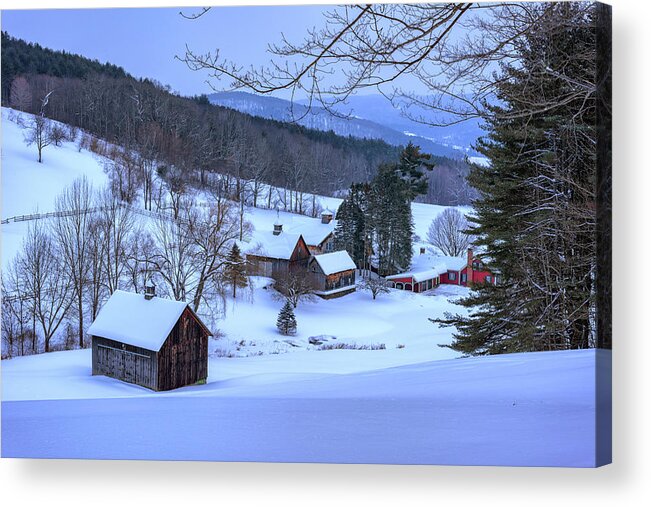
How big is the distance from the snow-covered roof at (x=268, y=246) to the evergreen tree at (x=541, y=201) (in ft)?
4.21

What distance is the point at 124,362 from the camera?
212 inches

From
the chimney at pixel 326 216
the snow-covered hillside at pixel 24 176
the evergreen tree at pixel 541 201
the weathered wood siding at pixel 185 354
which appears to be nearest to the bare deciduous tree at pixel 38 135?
the snow-covered hillside at pixel 24 176

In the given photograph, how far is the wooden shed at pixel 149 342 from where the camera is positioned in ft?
17.6

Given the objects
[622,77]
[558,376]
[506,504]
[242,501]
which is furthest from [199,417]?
[622,77]

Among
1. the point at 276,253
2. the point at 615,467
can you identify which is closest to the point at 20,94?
the point at 276,253

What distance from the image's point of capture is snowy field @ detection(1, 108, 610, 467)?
502 cm

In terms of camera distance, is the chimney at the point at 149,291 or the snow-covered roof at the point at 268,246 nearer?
the chimney at the point at 149,291

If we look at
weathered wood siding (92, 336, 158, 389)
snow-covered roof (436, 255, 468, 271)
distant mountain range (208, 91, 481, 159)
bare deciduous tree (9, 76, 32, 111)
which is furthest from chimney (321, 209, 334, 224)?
bare deciduous tree (9, 76, 32, 111)

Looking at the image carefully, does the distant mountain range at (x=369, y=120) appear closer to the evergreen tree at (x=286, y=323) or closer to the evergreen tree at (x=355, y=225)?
the evergreen tree at (x=355, y=225)

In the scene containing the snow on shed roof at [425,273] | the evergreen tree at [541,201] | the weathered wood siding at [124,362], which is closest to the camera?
the evergreen tree at [541,201]

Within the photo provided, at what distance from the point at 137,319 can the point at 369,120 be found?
223 centimetres

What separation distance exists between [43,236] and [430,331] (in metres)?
2.92

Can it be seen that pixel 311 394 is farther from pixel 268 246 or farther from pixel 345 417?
pixel 268 246

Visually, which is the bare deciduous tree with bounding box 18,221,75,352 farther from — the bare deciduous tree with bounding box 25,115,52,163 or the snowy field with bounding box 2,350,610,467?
the bare deciduous tree with bounding box 25,115,52,163
